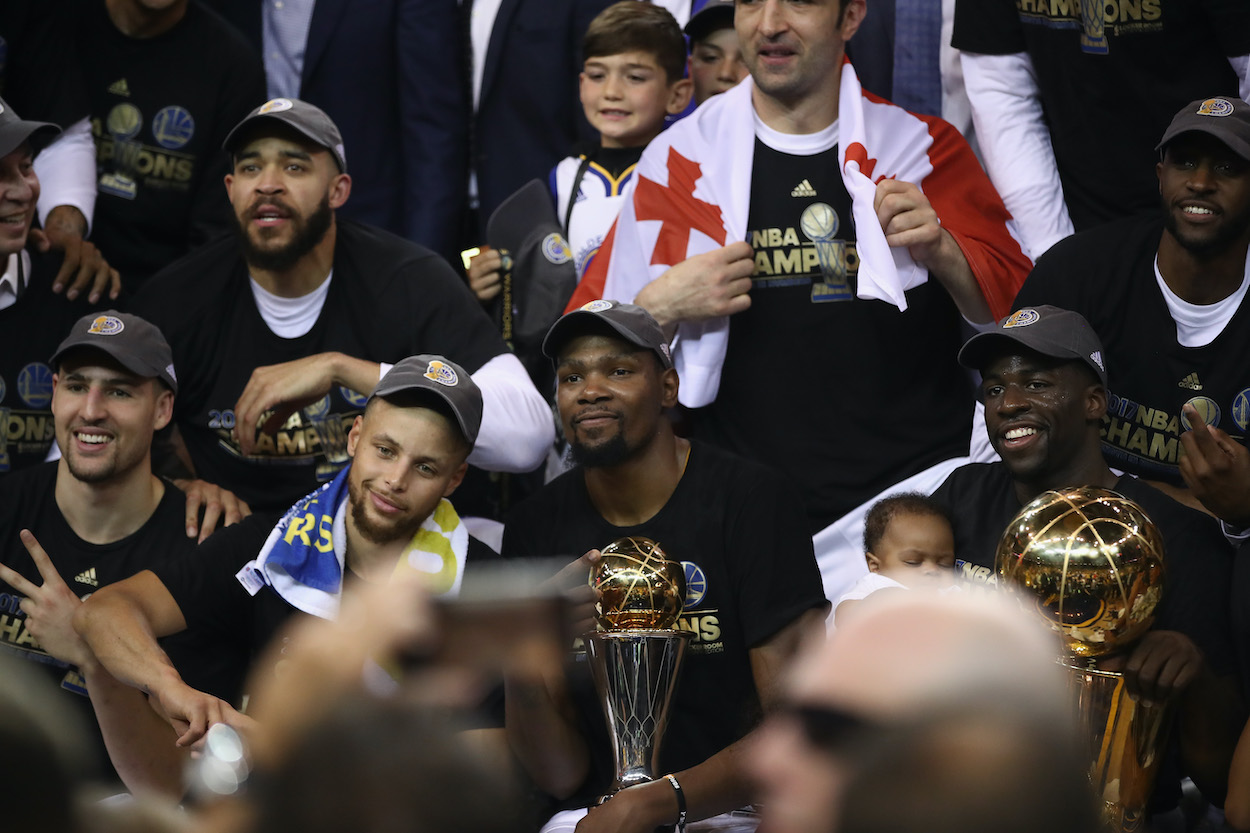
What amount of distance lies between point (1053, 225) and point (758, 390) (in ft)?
3.74

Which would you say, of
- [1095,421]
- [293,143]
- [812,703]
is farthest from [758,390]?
[812,703]

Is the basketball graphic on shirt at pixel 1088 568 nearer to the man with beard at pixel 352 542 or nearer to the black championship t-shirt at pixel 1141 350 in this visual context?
the black championship t-shirt at pixel 1141 350

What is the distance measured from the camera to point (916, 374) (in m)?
4.25

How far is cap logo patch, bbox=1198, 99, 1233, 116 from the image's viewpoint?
12.2 ft

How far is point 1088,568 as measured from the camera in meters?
2.37

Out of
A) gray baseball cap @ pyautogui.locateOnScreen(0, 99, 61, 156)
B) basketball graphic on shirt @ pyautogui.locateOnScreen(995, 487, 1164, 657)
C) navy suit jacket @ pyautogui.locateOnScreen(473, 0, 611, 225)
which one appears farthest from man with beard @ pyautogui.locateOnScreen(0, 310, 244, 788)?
basketball graphic on shirt @ pyautogui.locateOnScreen(995, 487, 1164, 657)

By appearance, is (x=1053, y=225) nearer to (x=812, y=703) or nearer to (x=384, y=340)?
(x=384, y=340)

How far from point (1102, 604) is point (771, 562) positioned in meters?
1.23

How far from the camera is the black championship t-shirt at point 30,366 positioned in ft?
14.7

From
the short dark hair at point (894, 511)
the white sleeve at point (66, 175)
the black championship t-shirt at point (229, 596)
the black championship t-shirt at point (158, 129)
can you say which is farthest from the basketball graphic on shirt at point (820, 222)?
the white sleeve at point (66, 175)

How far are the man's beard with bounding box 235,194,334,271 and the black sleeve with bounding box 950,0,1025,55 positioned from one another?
2.15 m

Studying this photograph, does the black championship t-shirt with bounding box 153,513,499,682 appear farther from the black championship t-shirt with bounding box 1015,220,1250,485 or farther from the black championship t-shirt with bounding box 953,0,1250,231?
the black championship t-shirt with bounding box 953,0,1250,231

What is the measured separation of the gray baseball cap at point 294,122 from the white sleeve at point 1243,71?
2.82 meters

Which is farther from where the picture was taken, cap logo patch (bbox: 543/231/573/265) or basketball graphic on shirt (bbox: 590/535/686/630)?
cap logo patch (bbox: 543/231/573/265)
